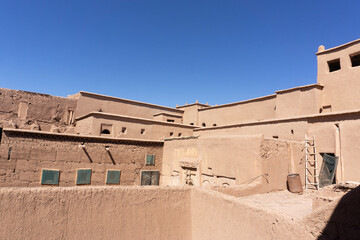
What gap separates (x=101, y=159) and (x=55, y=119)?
8863 mm

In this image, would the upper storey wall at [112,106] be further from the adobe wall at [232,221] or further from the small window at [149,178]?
the adobe wall at [232,221]

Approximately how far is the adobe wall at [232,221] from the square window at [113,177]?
839cm

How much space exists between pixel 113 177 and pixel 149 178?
2334 millimetres


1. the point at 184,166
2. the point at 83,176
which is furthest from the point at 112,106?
the point at 184,166

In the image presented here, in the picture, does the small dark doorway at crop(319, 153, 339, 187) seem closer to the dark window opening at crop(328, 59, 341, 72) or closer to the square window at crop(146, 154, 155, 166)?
the square window at crop(146, 154, 155, 166)

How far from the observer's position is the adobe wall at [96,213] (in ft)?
13.8

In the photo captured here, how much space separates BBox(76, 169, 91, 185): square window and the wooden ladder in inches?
408

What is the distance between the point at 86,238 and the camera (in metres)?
4.55

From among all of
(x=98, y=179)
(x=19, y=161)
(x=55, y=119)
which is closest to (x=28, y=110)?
(x=55, y=119)

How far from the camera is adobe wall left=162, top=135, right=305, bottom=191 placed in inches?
319

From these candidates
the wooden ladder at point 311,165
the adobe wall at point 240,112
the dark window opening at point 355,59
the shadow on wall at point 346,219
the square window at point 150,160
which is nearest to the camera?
the shadow on wall at point 346,219

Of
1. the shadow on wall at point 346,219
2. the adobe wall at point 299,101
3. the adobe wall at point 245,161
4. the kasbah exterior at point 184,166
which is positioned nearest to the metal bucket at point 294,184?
the kasbah exterior at point 184,166

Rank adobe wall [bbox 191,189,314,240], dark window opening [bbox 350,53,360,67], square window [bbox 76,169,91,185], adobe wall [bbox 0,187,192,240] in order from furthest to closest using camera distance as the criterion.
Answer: dark window opening [bbox 350,53,360,67] → square window [bbox 76,169,91,185] → adobe wall [bbox 0,187,192,240] → adobe wall [bbox 191,189,314,240]

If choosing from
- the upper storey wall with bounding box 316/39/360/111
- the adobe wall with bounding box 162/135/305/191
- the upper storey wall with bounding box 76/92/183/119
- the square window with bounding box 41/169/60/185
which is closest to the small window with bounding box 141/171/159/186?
the adobe wall with bounding box 162/135/305/191
